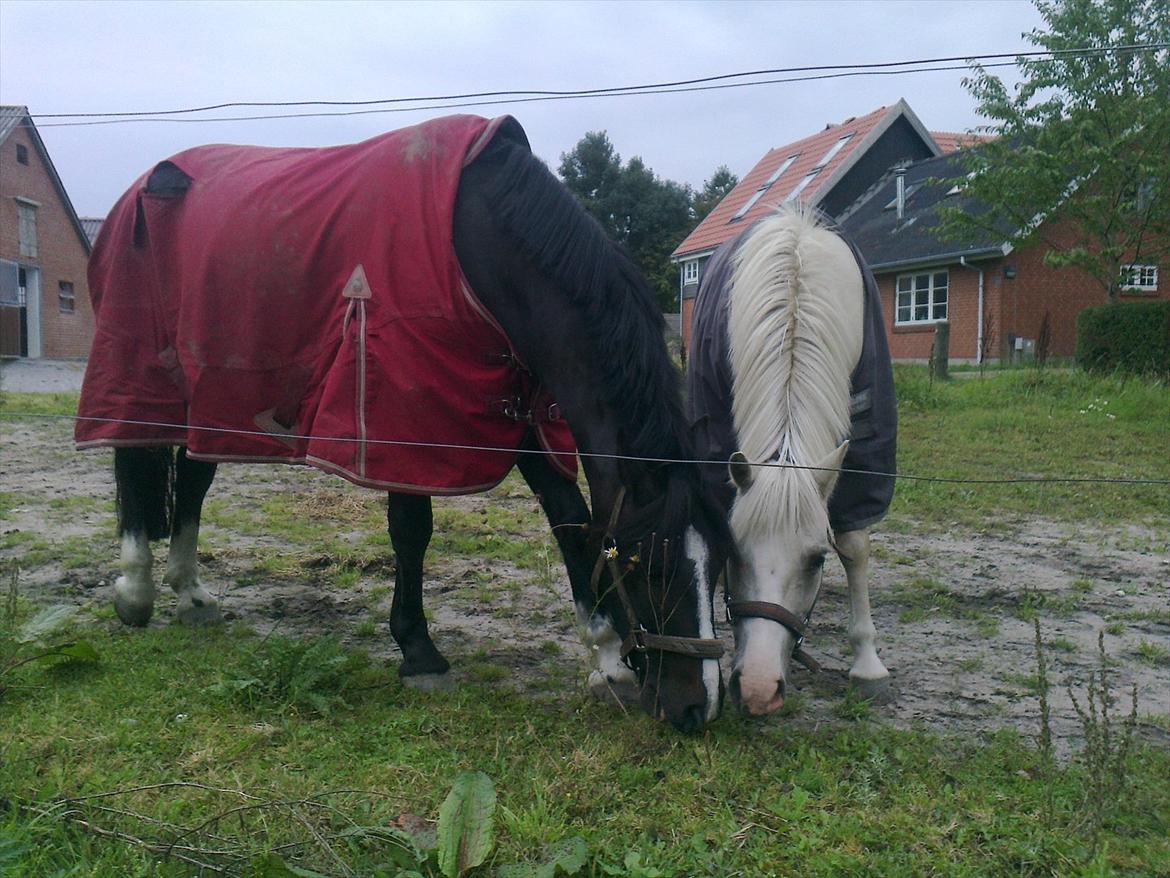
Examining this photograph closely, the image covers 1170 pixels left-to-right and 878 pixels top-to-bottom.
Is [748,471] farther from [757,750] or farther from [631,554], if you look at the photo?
[757,750]

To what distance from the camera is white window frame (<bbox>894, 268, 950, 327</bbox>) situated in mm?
22484

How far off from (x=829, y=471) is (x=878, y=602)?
6.31ft

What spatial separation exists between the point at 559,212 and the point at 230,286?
127 cm

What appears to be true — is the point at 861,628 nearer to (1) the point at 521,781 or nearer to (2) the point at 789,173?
(1) the point at 521,781

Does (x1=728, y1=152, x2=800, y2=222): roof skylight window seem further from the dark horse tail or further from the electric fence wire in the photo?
the electric fence wire

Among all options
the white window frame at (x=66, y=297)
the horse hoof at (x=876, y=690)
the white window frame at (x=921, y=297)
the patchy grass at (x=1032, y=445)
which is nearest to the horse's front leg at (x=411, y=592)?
the horse hoof at (x=876, y=690)


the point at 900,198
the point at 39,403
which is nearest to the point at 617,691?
the point at 39,403

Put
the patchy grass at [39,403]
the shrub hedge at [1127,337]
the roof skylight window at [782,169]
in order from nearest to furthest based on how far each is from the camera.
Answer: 1. the patchy grass at [39,403]
2. the shrub hedge at [1127,337]
3. the roof skylight window at [782,169]

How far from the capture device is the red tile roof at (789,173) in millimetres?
21484

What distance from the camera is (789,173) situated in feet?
76.7

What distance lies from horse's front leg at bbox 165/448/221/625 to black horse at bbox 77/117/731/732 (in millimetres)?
540

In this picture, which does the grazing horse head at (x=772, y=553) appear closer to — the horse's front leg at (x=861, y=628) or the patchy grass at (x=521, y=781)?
the patchy grass at (x=521, y=781)

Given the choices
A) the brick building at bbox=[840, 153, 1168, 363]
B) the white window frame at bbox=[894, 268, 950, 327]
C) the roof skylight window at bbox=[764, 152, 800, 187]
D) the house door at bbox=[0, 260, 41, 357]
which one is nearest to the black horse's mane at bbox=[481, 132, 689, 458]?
the brick building at bbox=[840, 153, 1168, 363]

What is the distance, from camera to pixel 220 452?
11.2 feet
